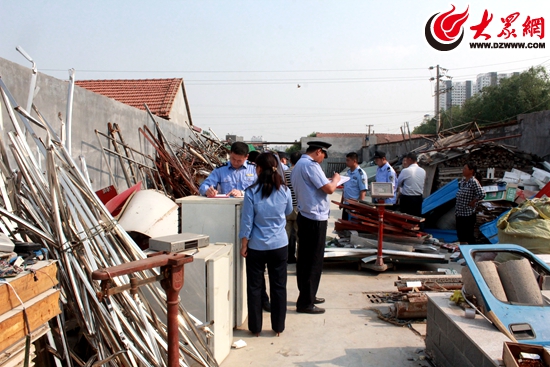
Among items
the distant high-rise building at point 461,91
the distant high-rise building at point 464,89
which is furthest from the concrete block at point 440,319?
the distant high-rise building at point 461,91

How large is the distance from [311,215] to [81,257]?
2266 millimetres

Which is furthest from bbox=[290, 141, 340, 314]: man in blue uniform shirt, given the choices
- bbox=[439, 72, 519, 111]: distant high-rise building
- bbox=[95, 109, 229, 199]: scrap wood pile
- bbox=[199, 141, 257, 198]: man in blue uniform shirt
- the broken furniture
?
bbox=[439, 72, 519, 111]: distant high-rise building

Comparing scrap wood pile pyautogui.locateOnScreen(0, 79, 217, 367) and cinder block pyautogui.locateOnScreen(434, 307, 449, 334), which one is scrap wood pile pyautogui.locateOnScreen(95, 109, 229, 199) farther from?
cinder block pyautogui.locateOnScreen(434, 307, 449, 334)

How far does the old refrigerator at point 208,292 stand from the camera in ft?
10.1

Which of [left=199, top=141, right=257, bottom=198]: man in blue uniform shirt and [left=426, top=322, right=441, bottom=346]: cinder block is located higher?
[left=199, top=141, right=257, bottom=198]: man in blue uniform shirt

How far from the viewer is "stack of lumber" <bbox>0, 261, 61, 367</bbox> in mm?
1865

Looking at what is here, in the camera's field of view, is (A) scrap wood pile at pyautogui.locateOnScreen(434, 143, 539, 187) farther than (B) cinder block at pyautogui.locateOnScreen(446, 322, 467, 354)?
Yes

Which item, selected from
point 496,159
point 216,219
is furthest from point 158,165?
point 496,159

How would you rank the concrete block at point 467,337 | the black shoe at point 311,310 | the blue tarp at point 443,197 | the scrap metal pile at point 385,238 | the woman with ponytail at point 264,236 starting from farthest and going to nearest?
the blue tarp at point 443,197 < the scrap metal pile at point 385,238 < the black shoe at point 311,310 < the woman with ponytail at point 264,236 < the concrete block at point 467,337

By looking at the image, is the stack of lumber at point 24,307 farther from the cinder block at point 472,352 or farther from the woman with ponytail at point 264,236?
the cinder block at point 472,352

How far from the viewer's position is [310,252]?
424 centimetres

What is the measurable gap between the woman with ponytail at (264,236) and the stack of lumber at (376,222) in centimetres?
305

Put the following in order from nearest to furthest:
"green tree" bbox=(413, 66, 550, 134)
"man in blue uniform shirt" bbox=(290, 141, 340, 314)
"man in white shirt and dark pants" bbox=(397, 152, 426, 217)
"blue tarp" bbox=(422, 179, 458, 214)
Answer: "man in blue uniform shirt" bbox=(290, 141, 340, 314) < "man in white shirt and dark pants" bbox=(397, 152, 426, 217) < "blue tarp" bbox=(422, 179, 458, 214) < "green tree" bbox=(413, 66, 550, 134)

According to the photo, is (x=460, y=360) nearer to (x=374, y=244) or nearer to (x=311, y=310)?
(x=311, y=310)
